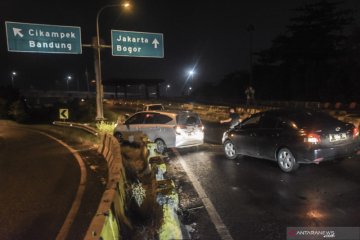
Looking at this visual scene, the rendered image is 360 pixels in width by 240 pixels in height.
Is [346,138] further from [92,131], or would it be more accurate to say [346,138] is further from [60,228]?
[92,131]

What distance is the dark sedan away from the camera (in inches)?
363

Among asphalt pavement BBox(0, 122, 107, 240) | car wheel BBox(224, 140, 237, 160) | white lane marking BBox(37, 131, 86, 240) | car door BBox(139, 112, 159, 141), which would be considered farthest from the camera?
car door BBox(139, 112, 159, 141)

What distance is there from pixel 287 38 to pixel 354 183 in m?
49.6

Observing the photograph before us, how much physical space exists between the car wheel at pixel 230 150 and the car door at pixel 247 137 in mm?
251

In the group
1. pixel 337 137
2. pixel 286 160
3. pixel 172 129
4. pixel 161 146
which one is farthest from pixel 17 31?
pixel 337 137

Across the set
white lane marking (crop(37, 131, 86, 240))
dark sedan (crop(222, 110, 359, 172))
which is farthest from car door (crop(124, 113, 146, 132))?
dark sedan (crop(222, 110, 359, 172))

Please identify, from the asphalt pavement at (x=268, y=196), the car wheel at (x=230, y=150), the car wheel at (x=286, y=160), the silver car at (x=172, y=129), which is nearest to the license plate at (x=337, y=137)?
the asphalt pavement at (x=268, y=196)

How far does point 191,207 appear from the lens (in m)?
7.20

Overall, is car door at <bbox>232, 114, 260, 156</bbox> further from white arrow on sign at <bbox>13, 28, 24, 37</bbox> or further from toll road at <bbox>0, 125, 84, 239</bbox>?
white arrow on sign at <bbox>13, 28, 24, 37</bbox>

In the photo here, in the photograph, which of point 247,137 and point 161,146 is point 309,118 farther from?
point 161,146

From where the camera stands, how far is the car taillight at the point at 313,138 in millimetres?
9180

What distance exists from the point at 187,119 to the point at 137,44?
1218 cm

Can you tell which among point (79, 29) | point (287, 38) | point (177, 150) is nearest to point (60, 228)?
point (177, 150)

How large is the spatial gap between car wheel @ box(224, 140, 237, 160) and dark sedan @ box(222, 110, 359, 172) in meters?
0.81
